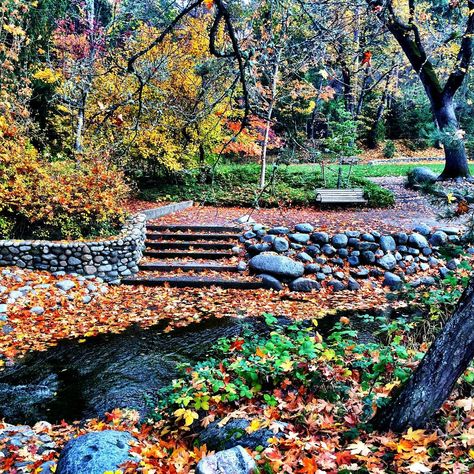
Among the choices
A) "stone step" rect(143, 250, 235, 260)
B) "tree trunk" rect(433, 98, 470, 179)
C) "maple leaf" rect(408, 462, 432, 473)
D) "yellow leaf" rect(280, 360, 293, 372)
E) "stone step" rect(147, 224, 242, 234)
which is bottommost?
"stone step" rect(143, 250, 235, 260)

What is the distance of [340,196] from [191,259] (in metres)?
5.26

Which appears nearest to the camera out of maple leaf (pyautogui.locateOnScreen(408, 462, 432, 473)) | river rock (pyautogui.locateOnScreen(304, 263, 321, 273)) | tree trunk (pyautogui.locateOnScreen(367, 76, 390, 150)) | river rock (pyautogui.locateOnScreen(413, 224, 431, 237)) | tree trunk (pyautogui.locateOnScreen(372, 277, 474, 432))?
maple leaf (pyautogui.locateOnScreen(408, 462, 432, 473))

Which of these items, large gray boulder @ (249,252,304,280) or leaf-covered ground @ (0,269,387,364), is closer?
leaf-covered ground @ (0,269,387,364)

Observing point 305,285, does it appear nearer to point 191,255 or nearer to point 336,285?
point 336,285

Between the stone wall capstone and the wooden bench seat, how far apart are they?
5.91m

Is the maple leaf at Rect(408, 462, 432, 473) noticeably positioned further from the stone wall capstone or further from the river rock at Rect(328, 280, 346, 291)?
the stone wall capstone

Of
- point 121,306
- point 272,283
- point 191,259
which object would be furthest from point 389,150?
point 121,306

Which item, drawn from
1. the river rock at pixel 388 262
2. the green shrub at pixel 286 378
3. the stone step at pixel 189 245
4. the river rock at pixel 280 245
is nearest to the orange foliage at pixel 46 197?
the stone step at pixel 189 245

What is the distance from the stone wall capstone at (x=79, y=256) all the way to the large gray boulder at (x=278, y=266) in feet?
8.38

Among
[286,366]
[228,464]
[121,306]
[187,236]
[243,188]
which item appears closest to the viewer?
[228,464]

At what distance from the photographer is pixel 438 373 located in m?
2.52

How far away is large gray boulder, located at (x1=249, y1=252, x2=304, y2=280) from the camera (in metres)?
8.46

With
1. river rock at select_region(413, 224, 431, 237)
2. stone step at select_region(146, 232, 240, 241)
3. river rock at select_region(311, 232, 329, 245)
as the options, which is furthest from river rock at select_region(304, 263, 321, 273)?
river rock at select_region(413, 224, 431, 237)

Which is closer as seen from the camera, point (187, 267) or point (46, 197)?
point (46, 197)
